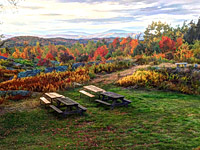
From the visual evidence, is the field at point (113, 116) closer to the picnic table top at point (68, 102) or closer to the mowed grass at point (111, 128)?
the mowed grass at point (111, 128)

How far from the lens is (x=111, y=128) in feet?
21.7

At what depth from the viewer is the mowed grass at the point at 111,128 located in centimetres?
546

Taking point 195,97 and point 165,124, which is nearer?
point 165,124

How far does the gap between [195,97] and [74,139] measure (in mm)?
7868

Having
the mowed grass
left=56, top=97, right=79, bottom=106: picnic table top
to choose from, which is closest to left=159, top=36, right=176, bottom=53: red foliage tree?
the mowed grass

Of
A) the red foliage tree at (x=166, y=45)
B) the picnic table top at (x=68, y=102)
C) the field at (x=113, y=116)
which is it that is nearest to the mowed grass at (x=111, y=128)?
the field at (x=113, y=116)

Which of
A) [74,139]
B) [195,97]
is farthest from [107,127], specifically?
[195,97]

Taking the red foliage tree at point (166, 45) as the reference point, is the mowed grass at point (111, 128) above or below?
below

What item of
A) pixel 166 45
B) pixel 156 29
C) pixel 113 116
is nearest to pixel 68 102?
pixel 113 116

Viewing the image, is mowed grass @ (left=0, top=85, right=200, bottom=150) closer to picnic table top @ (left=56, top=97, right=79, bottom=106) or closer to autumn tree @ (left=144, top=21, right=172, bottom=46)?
picnic table top @ (left=56, top=97, right=79, bottom=106)

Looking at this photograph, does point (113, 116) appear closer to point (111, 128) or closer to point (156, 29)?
point (111, 128)

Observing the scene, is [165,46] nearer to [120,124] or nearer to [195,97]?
[195,97]

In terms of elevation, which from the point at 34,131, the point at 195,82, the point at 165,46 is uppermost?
the point at 165,46

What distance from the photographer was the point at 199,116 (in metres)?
7.51
